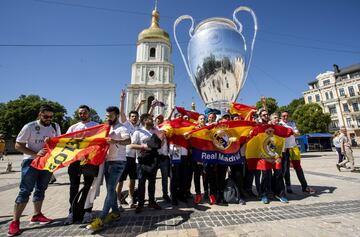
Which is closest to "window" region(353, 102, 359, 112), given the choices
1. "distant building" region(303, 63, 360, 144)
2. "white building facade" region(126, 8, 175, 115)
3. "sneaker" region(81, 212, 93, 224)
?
"distant building" region(303, 63, 360, 144)

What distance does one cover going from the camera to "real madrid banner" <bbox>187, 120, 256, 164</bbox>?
14.9 feet

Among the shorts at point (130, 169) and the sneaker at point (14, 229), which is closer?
the sneaker at point (14, 229)

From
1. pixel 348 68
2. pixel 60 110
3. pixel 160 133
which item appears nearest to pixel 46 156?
pixel 160 133

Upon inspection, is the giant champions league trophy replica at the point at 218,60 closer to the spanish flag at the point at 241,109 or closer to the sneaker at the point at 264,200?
the spanish flag at the point at 241,109

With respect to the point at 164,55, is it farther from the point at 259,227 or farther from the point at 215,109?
the point at 259,227

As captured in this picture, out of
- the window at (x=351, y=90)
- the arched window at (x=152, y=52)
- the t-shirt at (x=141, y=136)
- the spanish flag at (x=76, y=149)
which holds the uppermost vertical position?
the arched window at (x=152, y=52)

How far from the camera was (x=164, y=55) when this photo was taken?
43.2 meters

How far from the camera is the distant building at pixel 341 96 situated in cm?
4256

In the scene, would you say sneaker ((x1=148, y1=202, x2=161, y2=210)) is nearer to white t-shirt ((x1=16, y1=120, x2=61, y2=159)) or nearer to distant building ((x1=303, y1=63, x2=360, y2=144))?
white t-shirt ((x1=16, y1=120, x2=61, y2=159))

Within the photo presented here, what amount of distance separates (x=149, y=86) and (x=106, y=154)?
38.6m

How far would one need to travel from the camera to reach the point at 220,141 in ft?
15.2

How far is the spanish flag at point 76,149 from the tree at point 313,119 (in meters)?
45.2

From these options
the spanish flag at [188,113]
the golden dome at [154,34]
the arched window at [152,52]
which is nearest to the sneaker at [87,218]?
the spanish flag at [188,113]

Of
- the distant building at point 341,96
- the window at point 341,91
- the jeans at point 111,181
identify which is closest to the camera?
the jeans at point 111,181
